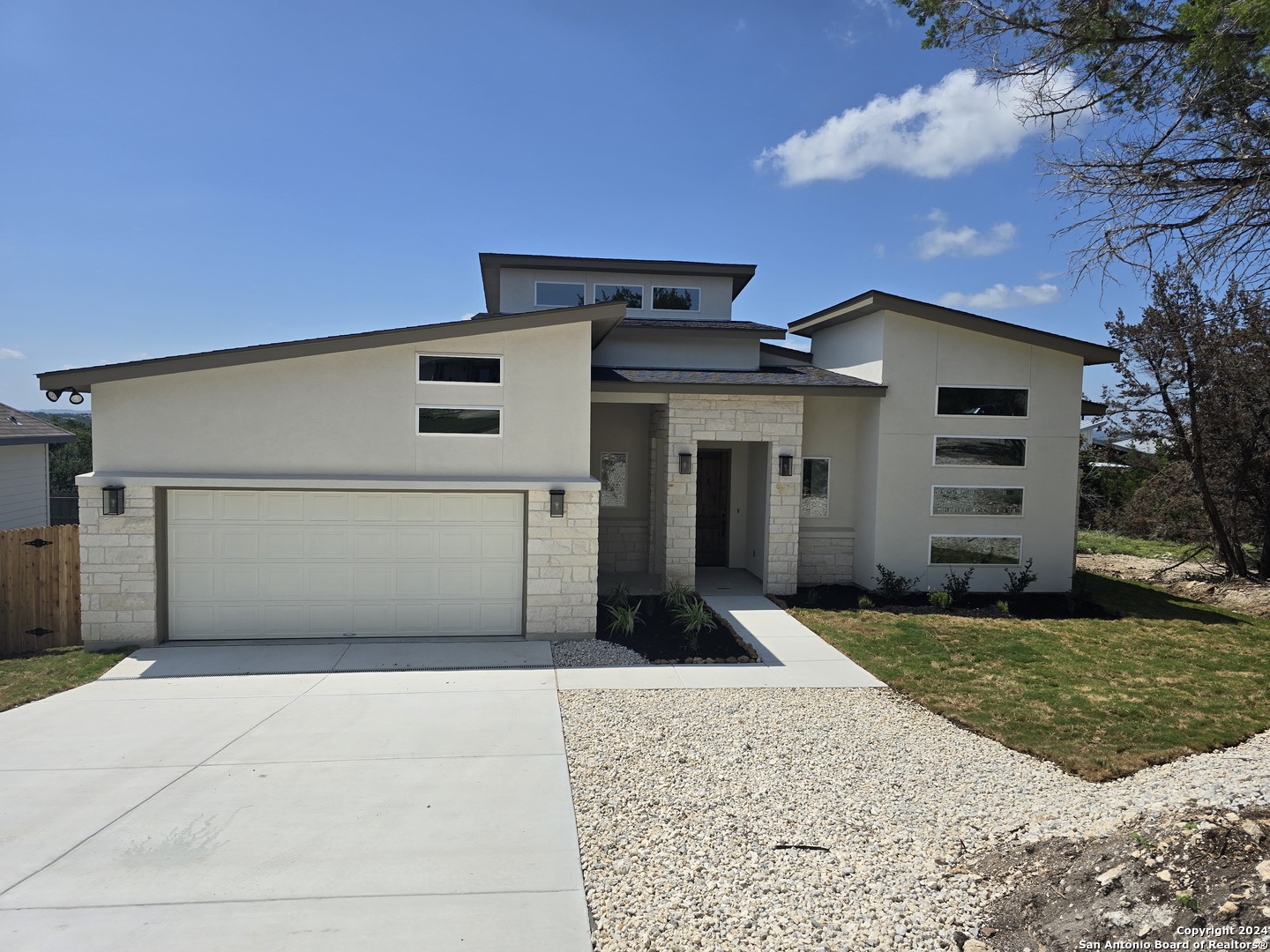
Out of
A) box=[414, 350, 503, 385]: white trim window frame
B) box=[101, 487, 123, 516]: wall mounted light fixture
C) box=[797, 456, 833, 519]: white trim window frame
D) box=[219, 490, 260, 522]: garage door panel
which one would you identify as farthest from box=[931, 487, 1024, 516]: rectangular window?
box=[101, 487, 123, 516]: wall mounted light fixture

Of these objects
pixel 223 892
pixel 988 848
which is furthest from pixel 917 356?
pixel 223 892

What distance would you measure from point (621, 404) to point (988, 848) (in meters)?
11.0

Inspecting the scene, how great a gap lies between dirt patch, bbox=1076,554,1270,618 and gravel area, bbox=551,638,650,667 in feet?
36.2

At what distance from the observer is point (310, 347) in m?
9.17

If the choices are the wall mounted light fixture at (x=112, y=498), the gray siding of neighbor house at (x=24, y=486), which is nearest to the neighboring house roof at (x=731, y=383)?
the wall mounted light fixture at (x=112, y=498)

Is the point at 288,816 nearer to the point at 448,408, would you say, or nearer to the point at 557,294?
the point at 448,408

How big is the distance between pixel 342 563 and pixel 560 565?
2893mm

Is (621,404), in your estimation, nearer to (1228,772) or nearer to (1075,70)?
(1075,70)

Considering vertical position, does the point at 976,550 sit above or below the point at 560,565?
below

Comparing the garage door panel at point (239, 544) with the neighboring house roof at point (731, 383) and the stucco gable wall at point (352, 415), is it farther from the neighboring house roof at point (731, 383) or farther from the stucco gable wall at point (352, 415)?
the neighboring house roof at point (731, 383)

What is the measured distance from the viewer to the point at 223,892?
419 centimetres

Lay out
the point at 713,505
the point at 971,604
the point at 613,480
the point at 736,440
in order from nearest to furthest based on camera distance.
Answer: the point at 971,604 → the point at 736,440 → the point at 613,480 → the point at 713,505

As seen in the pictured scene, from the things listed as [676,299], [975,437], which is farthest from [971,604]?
[676,299]

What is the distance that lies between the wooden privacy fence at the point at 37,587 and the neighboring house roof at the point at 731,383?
302 inches
